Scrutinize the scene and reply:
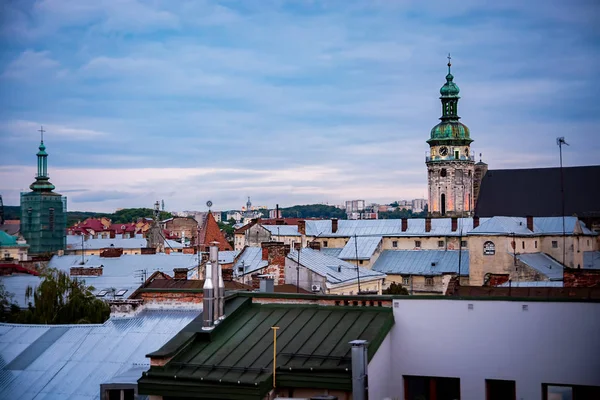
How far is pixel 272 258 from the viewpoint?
125ft

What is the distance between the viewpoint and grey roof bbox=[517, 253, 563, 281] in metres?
60.5

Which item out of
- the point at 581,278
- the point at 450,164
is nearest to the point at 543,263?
the point at 581,278

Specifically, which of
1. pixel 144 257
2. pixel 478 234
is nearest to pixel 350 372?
pixel 144 257

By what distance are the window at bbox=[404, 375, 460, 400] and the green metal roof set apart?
0.86 meters

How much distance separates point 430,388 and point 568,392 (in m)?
1.85

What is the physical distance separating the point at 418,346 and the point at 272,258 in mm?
25297

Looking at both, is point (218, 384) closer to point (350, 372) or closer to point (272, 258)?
point (350, 372)

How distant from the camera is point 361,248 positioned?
72.7 m

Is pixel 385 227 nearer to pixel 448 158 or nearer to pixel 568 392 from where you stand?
pixel 448 158

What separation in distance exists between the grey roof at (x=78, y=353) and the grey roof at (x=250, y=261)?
24.7 meters

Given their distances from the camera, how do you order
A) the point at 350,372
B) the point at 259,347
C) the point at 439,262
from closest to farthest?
1. the point at 350,372
2. the point at 259,347
3. the point at 439,262

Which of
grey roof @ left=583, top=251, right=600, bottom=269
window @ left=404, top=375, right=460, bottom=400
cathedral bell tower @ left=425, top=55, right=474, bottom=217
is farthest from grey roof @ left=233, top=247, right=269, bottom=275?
cathedral bell tower @ left=425, top=55, right=474, bottom=217

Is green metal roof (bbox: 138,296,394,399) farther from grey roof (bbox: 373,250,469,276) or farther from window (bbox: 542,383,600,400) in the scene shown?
grey roof (bbox: 373,250,469,276)

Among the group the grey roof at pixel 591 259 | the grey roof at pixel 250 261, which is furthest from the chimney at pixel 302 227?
the grey roof at pixel 250 261
